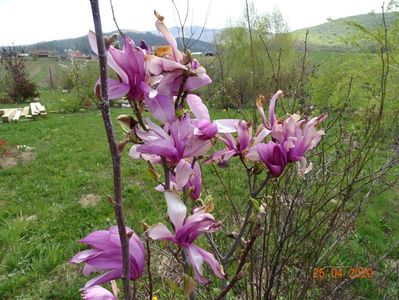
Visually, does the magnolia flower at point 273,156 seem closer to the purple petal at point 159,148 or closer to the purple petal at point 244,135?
the purple petal at point 244,135

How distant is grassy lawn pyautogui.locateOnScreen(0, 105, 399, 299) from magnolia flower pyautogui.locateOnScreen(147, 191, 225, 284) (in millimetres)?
1318

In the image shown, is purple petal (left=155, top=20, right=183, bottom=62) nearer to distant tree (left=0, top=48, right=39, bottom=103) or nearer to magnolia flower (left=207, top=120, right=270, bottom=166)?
magnolia flower (left=207, top=120, right=270, bottom=166)

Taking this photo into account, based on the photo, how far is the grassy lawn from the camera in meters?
3.33

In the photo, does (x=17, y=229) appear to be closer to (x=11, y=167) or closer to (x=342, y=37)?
(x=11, y=167)

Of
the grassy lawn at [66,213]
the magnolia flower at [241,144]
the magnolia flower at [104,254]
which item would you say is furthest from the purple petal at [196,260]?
the grassy lawn at [66,213]

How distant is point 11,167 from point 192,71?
7.10 metres

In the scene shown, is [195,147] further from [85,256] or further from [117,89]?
[85,256]

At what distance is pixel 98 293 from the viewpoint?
77cm

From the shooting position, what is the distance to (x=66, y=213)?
188 inches

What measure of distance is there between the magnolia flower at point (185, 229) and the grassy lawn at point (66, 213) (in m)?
1.32

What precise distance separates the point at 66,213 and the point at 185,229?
444cm

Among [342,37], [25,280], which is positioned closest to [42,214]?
[25,280]

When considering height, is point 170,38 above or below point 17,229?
above

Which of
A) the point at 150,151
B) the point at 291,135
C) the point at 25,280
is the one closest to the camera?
the point at 150,151
